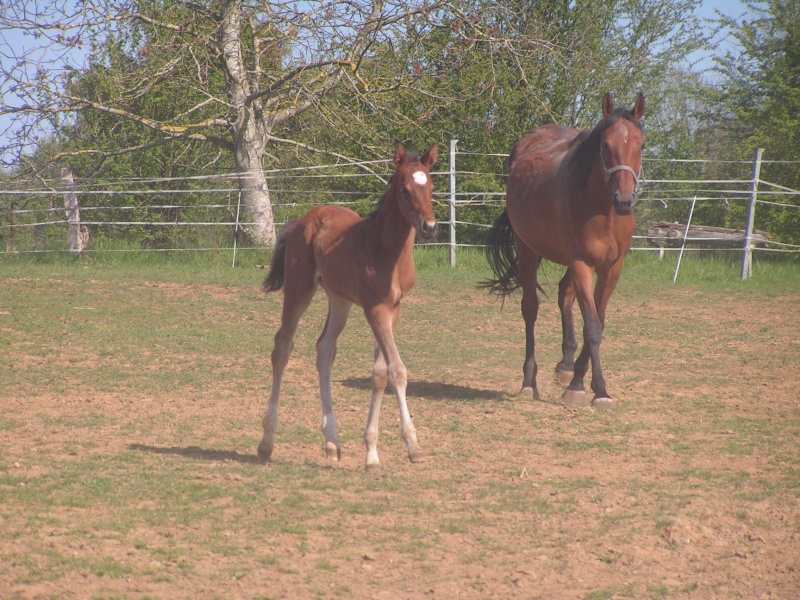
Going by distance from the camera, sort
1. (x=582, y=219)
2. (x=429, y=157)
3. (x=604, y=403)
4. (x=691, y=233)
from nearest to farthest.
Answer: (x=429, y=157), (x=604, y=403), (x=582, y=219), (x=691, y=233)

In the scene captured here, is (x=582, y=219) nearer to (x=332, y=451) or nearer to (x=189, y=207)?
(x=332, y=451)

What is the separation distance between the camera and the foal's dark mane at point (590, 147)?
24.4 ft

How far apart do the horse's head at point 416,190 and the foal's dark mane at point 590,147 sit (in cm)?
258

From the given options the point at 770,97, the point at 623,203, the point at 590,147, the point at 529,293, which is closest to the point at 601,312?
the point at 529,293

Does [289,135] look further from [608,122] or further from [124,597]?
[124,597]

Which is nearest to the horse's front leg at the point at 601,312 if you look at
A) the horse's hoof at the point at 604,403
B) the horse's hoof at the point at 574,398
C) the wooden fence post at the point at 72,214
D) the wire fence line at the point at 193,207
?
the horse's hoof at the point at 604,403

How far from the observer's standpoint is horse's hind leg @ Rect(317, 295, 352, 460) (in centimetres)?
567

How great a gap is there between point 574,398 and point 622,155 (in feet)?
6.65

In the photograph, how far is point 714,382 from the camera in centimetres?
820

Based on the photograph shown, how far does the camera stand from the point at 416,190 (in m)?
5.14

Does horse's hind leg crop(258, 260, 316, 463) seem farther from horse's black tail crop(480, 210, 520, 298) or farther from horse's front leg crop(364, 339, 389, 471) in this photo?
horse's black tail crop(480, 210, 520, 298)

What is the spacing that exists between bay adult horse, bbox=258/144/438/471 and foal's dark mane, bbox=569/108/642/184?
2.54m

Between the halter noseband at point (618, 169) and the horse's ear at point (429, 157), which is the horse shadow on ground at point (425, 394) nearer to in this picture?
the halter noseband at point (618, 169)

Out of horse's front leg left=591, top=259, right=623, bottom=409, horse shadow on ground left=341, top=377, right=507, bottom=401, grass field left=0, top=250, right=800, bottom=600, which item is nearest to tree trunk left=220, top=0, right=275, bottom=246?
grass field left=0, top=250, right=800, bottom=600
